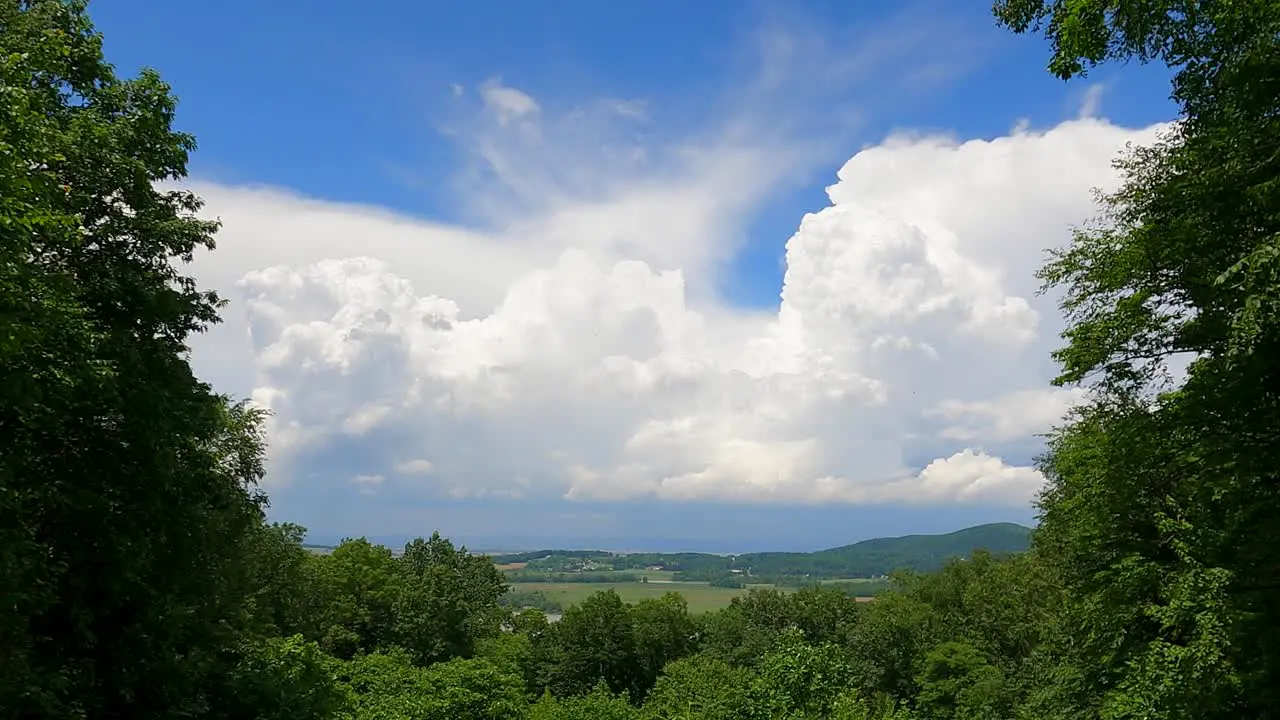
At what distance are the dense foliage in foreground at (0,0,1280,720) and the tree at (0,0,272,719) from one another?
A: 0.05 meters

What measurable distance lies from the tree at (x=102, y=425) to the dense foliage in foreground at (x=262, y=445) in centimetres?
5

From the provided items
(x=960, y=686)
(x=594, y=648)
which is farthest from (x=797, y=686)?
(x=594, y=648)

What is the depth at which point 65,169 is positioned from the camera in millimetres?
12664

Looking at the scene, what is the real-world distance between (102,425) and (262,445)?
12.4 m

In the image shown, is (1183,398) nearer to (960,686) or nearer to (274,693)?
(274,693)

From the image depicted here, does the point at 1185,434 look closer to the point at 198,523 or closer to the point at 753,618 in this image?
the point at 198,523

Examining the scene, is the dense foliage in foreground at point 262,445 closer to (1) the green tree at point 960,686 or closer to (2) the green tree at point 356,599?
(1) the green tree at point 960,686

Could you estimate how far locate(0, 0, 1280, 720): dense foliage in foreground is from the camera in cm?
906

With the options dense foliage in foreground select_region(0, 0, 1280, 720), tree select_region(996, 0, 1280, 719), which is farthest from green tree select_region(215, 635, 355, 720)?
tree select_region(996, 0, 1280, 719)

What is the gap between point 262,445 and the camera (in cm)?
2517

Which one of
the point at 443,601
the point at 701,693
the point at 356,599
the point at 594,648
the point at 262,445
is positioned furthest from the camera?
the point at 594,648

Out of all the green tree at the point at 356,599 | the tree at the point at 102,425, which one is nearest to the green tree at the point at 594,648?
the green tree at the point at 356,599

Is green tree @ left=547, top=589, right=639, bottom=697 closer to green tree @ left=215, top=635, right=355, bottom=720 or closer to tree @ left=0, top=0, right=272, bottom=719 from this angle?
green tree @ left=215, top=635, right=355, bottom=720

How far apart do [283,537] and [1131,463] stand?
117 ft
